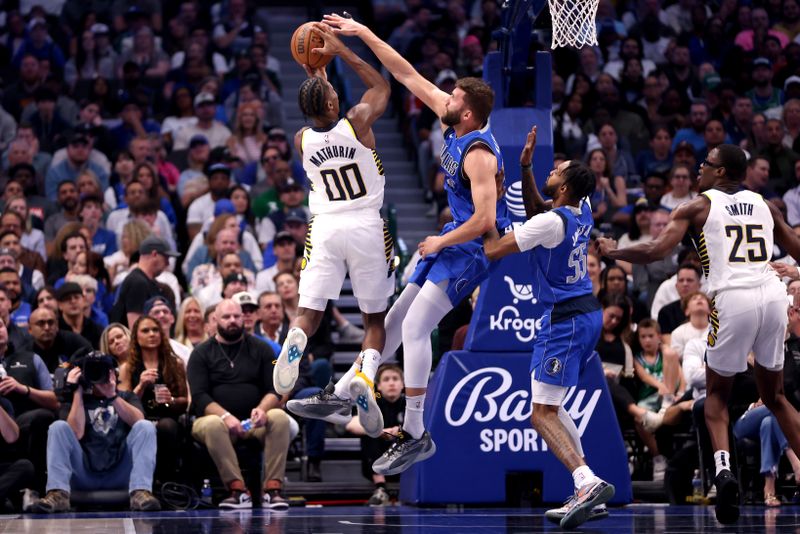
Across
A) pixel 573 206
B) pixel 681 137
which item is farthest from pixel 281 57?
pixel 573 206

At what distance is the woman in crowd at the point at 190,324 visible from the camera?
13.5 meters

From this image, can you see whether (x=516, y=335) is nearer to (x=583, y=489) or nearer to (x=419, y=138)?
(x=583, y=489)

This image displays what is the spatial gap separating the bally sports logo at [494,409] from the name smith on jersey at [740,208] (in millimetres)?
2387

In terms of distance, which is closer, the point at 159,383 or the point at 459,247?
the point at 459,247

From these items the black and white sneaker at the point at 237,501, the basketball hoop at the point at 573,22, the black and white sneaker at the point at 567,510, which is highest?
the basketball hoop at the point at 573,22

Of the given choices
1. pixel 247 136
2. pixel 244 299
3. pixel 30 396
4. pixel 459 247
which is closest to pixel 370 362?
pixel 459 247

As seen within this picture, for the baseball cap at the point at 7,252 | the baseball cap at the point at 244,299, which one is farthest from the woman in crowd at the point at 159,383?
the baseball cap at the point at 7,252

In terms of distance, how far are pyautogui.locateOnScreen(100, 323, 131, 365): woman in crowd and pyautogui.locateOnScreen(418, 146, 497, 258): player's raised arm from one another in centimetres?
432

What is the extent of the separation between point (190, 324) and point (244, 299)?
769mm

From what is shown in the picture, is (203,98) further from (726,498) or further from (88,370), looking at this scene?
(726,498)

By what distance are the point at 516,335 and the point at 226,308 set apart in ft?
9.01

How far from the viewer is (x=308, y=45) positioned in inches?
373

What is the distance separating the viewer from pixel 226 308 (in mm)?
12555

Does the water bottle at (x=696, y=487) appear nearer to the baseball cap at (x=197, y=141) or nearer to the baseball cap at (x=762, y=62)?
the baseball cap at (x=197, y=141)
